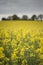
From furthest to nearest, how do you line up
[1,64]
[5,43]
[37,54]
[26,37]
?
[26,37] → [5,43] → [37,54] → [1,64]

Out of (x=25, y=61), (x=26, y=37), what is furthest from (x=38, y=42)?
(x=25, y=61)

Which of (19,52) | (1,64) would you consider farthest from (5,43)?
(1,64)

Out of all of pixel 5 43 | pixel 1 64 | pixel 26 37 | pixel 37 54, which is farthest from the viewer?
pixel 26 37

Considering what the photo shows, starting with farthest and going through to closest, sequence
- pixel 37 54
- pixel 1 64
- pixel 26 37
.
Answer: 1. pixel 26 37
2. pixel 37 54
3. pixel 1 64

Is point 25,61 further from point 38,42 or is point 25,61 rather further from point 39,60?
point 38,42

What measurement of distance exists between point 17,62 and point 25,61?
8.6 inches

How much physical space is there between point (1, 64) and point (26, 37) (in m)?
2.56

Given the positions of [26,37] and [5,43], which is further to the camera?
[26,37]

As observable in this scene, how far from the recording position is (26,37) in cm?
793

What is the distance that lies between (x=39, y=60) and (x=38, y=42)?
1285 millimetres

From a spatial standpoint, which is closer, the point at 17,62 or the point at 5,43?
the point at 17,62

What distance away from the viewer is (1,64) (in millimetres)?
5547

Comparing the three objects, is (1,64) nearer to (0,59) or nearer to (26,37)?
(0,59)

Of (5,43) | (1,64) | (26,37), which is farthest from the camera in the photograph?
(26,37)
